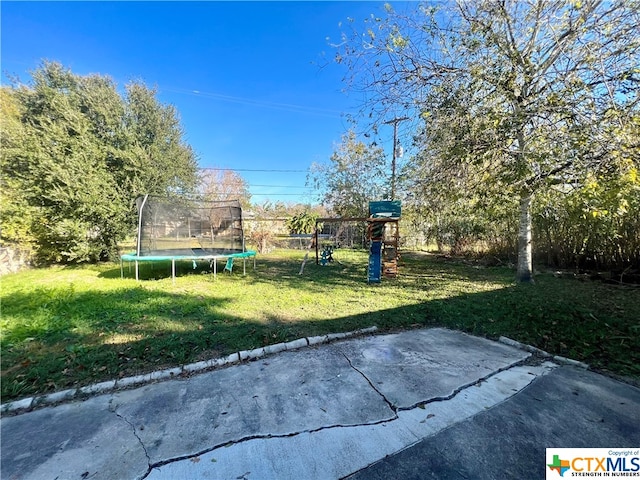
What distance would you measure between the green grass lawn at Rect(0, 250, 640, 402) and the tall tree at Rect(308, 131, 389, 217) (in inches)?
Result: 280

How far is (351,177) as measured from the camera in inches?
515

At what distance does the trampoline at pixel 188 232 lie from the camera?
6.43 m

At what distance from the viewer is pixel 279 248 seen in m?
15.3

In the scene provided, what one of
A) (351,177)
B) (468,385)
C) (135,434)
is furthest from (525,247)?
(351,177)

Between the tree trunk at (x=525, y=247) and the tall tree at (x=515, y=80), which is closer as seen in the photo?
the tall tree at (x=515, y=80)

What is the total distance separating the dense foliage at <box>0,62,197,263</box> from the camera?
7.32 m

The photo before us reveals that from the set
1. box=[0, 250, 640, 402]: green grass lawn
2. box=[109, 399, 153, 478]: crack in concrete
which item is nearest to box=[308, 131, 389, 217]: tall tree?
box=[0, 250, 640, 402]: green grass lawn

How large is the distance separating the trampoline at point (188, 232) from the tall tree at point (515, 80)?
16.6 feet

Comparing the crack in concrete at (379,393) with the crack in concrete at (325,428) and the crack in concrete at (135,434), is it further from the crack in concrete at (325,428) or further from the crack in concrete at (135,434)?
the crack in concrete at (135,434)

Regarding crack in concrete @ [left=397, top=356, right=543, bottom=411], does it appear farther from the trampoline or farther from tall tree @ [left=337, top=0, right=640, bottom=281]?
the trampoline

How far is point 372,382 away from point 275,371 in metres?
0.82

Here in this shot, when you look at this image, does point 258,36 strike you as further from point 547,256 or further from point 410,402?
point 547,256

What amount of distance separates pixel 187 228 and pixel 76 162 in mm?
3423

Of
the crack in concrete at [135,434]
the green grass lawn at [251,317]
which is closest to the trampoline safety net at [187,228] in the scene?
the green grass lawn at [251,317]
